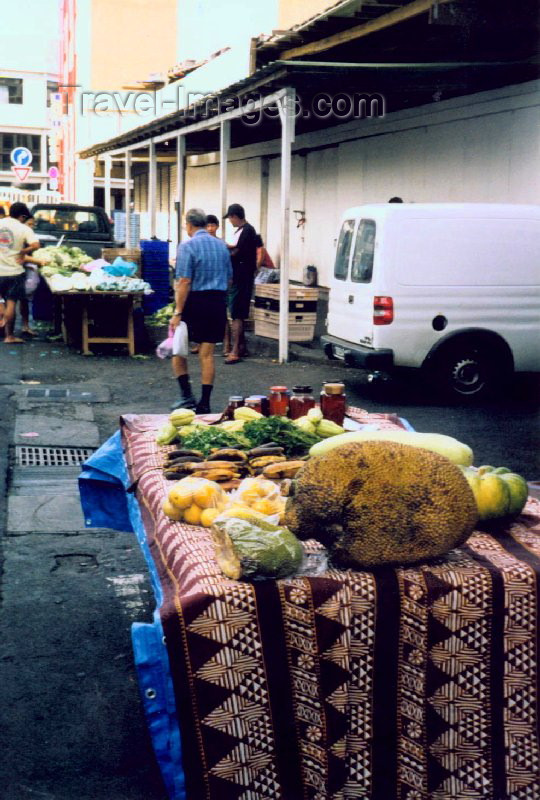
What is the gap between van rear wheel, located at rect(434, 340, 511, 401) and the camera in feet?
34.5

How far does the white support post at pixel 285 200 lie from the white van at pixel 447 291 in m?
2.07

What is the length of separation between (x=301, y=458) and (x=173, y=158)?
95.2 feet

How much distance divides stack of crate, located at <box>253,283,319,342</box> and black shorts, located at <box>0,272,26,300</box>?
3.40 meters

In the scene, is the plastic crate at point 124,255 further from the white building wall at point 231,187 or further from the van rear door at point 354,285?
the van rear door at point 354,285

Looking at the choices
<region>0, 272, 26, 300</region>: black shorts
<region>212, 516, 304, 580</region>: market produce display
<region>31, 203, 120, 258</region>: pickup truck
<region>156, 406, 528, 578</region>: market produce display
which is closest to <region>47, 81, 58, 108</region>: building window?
<region>31, 203, 120, 258</region>: pickup truck

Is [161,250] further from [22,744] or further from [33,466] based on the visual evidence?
[22,744]

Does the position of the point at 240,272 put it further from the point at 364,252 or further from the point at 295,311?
the point at 364,252

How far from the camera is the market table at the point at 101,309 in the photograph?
44.3 feet

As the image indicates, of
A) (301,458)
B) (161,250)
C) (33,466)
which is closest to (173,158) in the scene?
(161,250)

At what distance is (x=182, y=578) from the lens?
10.1 ft

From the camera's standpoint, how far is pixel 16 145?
75.4 metres

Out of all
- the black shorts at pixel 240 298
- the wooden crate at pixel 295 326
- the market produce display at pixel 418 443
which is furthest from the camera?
the wooden crate at pixel 295 326

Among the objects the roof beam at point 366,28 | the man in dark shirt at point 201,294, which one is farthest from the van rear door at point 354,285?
the roof beam at point 366,28

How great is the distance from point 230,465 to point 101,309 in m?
10.1
